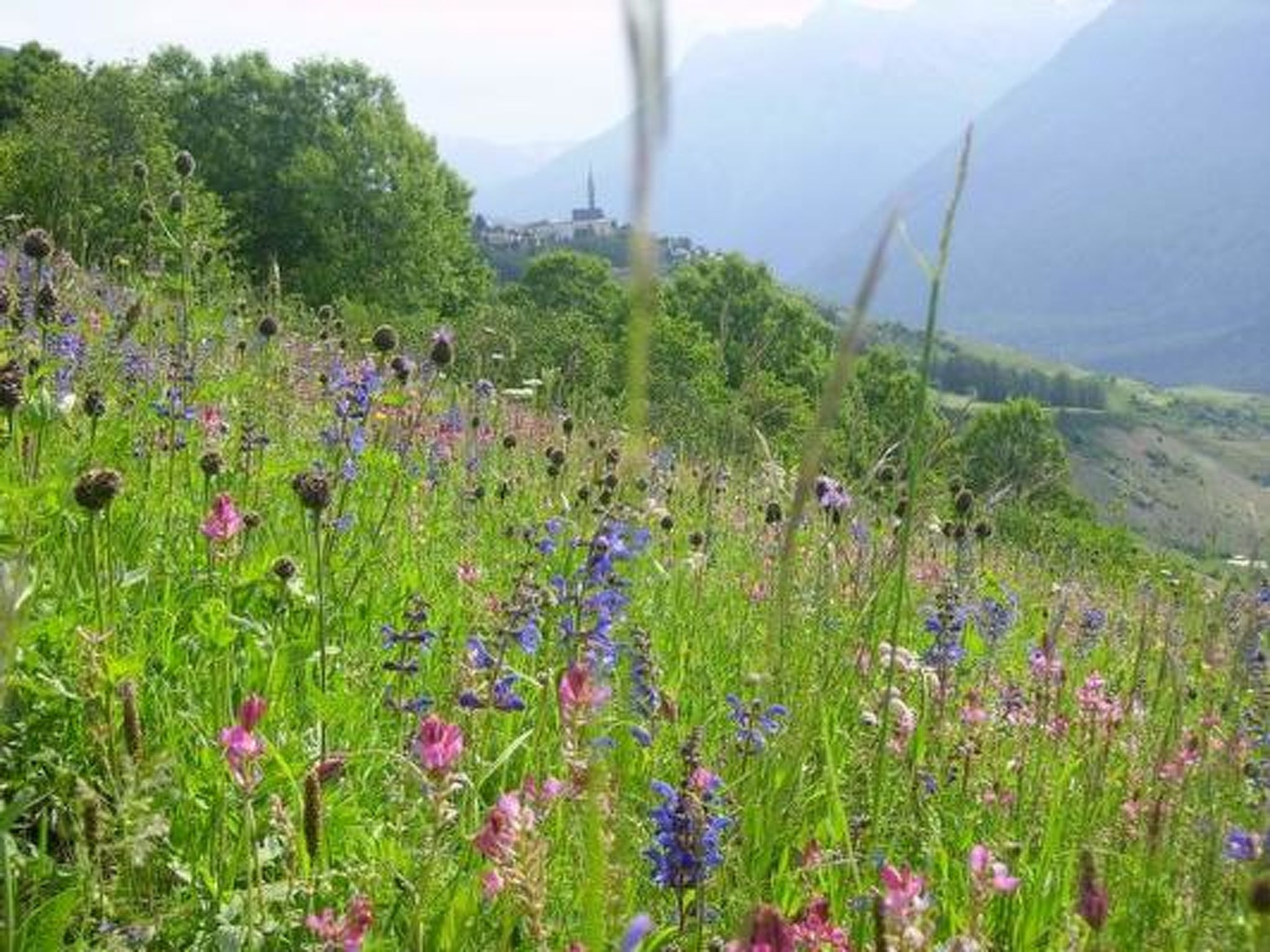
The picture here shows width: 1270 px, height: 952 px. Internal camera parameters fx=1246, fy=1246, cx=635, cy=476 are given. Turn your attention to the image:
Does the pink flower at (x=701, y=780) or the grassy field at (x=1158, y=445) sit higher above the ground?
the pink flower at (x=701, y=780)

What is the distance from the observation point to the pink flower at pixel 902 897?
1.30m

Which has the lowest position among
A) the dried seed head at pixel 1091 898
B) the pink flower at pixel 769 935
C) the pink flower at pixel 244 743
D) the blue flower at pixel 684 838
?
the blue flower at pixel 684 838

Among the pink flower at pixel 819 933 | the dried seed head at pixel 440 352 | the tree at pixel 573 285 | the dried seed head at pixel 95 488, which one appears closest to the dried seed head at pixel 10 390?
the dried seed head at pixel 95 488

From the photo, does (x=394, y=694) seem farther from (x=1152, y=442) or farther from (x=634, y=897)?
(x=1152, y=442)

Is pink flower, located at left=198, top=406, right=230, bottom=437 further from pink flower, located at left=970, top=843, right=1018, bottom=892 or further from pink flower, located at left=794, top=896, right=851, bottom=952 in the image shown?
pink flower, located at left=970, top=843, right=1018, bottom=892

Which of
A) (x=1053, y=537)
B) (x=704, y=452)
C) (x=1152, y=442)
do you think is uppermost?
(x=704, y=452)

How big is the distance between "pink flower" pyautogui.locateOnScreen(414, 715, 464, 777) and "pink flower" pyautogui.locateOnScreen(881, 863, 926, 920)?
1.72ft

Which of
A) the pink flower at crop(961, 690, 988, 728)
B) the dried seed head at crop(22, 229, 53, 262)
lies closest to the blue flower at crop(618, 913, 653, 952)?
the pink flower at crop(961, 690, 988, 728)

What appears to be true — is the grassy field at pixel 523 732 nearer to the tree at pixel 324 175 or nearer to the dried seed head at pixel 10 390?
the dried seed head at pixel 10 390

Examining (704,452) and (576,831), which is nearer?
(576,831)

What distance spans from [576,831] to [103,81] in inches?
1023

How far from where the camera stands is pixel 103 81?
24.5 m

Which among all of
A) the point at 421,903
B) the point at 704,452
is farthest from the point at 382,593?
the point at 704,452

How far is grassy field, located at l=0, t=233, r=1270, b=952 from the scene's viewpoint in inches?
63.1
